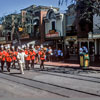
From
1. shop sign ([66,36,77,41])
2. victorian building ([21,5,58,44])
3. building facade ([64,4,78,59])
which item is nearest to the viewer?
shop sign ([66,36,77,41])

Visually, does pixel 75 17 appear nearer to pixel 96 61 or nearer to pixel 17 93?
pixel 96 61

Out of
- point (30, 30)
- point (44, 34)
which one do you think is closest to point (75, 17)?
point (44, 34)

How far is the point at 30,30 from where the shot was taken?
1405 inches

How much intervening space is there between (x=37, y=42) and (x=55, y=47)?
4060 mm

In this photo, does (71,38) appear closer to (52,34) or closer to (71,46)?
(71,46)

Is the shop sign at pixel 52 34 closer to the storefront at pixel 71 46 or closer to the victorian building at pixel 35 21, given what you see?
the victorian building at pixel 35 21

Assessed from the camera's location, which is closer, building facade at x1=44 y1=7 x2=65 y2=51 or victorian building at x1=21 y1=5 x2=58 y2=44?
building facade at x1=44 y1=7 x2=65 y2=51

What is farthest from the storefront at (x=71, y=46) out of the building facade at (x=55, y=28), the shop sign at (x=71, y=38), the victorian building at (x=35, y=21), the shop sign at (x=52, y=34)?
the victorian building at (x=35, y=21)

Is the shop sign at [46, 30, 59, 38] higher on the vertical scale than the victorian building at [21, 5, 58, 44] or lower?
lower

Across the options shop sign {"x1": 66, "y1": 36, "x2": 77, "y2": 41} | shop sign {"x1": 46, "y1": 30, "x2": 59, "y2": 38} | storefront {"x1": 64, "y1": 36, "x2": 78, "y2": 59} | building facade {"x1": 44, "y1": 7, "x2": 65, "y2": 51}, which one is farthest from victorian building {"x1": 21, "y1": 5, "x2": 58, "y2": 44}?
shop sign {"x1": 66, "y1": 36, "x2": 77, "y2": 41}

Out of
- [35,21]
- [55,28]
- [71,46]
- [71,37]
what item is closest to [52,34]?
[55,28]

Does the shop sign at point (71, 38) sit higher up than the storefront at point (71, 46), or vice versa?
the shop sign at point (71, 38)

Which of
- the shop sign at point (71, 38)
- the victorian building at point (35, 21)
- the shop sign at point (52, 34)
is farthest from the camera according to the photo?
the victorian building at point (35, 21)

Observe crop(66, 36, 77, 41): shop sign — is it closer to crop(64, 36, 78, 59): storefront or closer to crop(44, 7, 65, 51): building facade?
crop(64, 36, 78, 59): storefront
